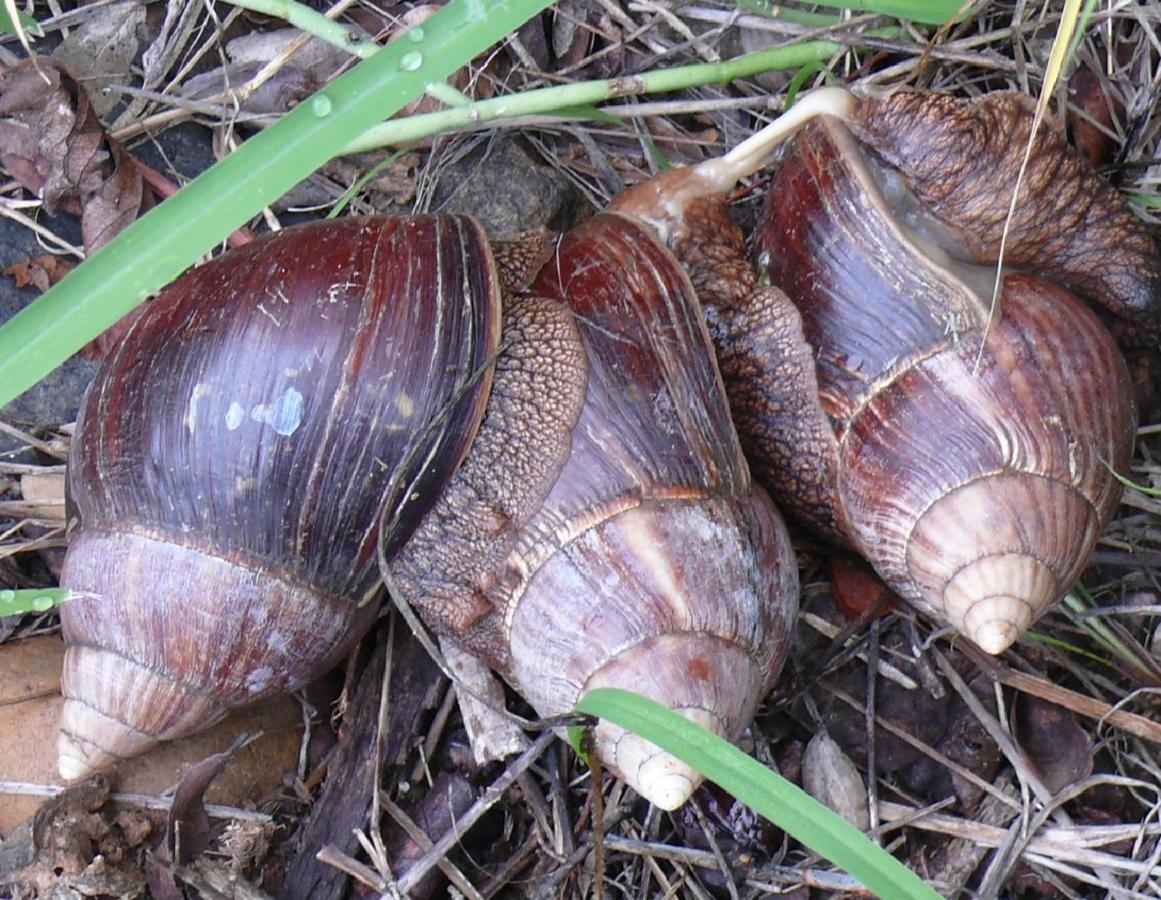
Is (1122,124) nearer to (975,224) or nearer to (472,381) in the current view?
(975,224)

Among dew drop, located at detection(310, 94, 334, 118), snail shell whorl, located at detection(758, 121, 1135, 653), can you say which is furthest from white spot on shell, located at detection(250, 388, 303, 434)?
snail shell whorl, located at detection(758, 121, 1135, 653)

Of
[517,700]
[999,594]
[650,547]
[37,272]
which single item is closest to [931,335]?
[999,594]


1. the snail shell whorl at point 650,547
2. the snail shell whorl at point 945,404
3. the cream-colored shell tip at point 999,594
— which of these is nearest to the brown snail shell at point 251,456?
the snail shell whorl at point 650,547

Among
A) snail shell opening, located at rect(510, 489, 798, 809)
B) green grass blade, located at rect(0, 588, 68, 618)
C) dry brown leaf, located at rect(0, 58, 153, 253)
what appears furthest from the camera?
dry brown leaf, located at rect(0, 58, 153, 253)

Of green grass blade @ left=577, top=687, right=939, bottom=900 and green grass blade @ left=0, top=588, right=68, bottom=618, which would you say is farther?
green grass blade @ left=0, top=588, right=68, bottom=618

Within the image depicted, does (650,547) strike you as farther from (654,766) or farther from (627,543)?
(654,766)

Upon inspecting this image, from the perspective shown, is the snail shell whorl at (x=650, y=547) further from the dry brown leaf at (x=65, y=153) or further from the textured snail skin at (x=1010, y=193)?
the dry brown leaf at (x=65, y=153)

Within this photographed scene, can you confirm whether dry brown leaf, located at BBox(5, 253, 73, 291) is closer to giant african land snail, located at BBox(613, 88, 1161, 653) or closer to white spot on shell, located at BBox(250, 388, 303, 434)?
white spot on shell, located at BBox(250, 388, 303, 434)
